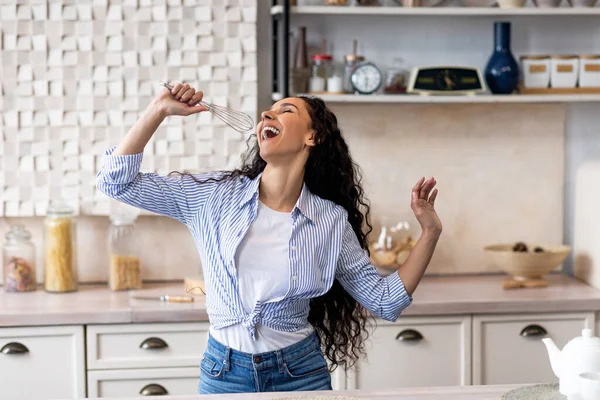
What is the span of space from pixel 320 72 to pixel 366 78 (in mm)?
168

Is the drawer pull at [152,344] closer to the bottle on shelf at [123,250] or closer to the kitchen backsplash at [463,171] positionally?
the bottle on shelf at [123,250]

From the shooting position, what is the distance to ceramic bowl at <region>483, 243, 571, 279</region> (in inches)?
133

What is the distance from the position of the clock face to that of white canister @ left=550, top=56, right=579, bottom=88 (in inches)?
26.8

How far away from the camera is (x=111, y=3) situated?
3.36 meters

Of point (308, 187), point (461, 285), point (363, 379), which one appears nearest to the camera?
point (308, 187)

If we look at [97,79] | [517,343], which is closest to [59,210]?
[97,79]

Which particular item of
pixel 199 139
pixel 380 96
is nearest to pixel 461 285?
pixel 380 96

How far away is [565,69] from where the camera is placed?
346cm

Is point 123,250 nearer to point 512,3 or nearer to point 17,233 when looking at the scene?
point 17,233

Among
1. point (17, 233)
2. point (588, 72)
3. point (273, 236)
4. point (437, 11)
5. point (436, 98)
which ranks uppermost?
point (437, 11)

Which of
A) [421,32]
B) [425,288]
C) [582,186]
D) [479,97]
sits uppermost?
[421,32]

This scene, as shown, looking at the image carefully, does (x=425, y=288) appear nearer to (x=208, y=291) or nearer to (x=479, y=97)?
(x=479, y=97)

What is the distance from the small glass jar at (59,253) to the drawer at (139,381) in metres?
0.39

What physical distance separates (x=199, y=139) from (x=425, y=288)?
99 cm
